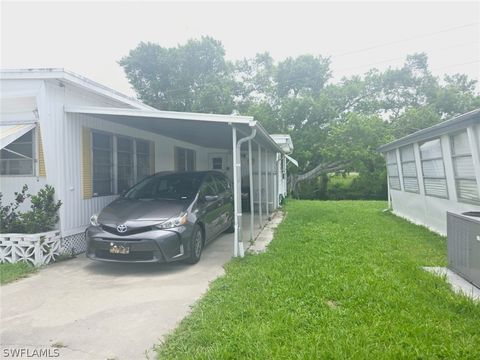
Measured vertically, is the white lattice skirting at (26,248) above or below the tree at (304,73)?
below

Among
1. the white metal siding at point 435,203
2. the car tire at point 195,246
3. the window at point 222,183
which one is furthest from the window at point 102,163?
the white metal siding at point 435,203

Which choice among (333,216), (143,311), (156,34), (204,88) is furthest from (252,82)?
(143,311)

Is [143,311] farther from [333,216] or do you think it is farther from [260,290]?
[333,216]

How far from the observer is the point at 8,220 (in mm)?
5699

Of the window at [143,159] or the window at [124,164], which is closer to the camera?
the window at [124,164]

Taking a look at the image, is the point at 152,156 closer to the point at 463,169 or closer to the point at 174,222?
the point at 174,222

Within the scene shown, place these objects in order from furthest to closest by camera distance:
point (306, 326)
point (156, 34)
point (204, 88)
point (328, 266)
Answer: point (156, 34)
point (204, 88)
point (328, 266)
point (306, 326)

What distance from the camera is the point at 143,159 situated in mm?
8852

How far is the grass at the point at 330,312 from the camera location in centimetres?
276

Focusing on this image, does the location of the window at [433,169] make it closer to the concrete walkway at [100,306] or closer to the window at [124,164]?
the concrete walkway at [100,306]

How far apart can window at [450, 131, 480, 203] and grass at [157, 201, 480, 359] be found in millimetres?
1471

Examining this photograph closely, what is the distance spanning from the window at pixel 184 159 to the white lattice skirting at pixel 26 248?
5.81m

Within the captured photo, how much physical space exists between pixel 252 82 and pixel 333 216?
1961 cm

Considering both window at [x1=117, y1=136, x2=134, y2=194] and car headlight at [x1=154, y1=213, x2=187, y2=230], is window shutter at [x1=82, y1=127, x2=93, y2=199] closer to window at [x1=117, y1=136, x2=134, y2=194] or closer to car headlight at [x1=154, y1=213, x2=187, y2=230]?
window at [x1=117, y1=136, x2=134, y2=194]
